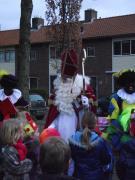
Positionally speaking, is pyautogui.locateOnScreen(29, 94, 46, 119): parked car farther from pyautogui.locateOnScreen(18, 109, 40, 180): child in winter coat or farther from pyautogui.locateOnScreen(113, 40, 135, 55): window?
pyautogui.locateOnScreen(18, 109, 40, 180): child in winter coat

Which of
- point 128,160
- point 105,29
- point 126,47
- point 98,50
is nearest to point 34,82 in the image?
point 98,50

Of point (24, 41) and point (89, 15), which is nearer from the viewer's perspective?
point (24, 41)

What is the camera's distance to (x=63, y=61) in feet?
21.4

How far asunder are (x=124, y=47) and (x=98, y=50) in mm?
2554

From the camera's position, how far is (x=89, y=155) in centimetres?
502

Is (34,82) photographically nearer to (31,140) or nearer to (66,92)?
(66,92)

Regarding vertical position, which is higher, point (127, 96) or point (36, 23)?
point (36, 23)

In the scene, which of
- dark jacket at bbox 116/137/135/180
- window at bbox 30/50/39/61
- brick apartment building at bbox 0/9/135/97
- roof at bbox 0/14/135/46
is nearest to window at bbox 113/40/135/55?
brick apartment building at bbox 0/9/135/97

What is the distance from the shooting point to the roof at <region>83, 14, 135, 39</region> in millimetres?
35906

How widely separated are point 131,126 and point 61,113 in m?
1.48

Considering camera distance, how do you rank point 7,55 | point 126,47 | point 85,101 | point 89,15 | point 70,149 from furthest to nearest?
1. point 7,55
2. point 89,15
3. point 126,47
4. point 85,101
5. point 70,149

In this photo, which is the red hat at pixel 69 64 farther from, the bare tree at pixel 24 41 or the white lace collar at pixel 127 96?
the bare tree at pixel 24 41

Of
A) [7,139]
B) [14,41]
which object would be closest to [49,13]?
[14,41]

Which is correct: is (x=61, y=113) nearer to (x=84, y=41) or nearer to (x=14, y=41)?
(x=84, y=41)
